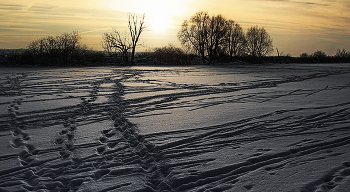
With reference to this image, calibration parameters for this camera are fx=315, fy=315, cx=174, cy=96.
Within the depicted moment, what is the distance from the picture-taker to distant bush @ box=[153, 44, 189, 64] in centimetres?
3872

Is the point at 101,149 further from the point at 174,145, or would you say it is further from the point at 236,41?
the point at 236,41

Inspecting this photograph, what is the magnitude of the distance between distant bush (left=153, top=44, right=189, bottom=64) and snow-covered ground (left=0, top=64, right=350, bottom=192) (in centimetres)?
2968

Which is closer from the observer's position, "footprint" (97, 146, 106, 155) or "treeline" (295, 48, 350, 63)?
"footprint" (97, 146, 106, 155)

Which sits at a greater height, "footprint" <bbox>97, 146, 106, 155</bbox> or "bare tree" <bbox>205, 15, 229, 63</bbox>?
"bare tree" <bbox>205, 15, 229, 63</bbox>

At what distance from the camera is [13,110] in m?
7.93

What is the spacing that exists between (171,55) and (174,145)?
112 ft

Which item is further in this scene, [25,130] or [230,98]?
[230,98]

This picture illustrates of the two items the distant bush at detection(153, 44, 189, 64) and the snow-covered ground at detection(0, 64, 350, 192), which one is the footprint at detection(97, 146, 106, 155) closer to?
the snow-covered ground at detection(0, 64, 350, 192)

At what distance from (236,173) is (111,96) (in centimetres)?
722

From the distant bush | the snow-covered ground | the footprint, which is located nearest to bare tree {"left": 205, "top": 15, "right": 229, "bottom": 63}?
the distant bush

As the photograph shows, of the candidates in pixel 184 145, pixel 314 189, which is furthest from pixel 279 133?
pixel 314 189

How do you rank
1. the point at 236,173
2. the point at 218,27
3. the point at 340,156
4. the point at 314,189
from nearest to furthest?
the point at 314,189 < the point at 236,173 < the point at 340,156 < the point at 218,27

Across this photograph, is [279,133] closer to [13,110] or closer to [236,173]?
[236,173]

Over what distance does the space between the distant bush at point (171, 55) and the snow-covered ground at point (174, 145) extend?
29.7 metres
